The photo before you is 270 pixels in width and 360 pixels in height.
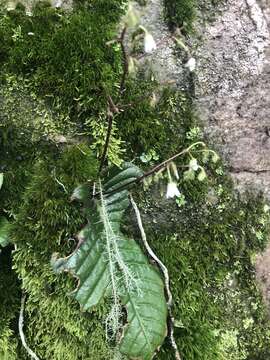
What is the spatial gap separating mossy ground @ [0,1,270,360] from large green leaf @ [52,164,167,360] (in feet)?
0.29

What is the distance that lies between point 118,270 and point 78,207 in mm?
284

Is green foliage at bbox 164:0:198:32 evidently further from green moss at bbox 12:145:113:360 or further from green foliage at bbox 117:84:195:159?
green moss at bbox 12:145:113:360

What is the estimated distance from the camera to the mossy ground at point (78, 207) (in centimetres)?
189

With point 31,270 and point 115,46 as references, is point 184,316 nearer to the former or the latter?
point 31,270

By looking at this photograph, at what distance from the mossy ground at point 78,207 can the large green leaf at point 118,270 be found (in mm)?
88

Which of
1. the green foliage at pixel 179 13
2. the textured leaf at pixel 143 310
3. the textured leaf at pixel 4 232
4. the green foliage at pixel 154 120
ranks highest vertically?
the green foliage at pixel 179 13

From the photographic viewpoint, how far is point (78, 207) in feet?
6.17

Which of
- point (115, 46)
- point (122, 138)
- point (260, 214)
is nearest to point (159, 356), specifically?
point (260, 214)

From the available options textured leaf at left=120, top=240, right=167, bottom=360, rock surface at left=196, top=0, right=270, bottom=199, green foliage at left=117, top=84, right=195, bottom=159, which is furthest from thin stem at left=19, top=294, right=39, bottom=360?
rock surface at left=196, top=0, right=270, bottom=199

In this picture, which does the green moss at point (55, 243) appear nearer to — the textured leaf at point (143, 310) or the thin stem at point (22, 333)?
the thin stem at point (22, 333)

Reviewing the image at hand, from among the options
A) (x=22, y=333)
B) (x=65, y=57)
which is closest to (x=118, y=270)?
(x=22, y=333)

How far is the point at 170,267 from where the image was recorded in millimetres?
1965

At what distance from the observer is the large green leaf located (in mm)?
1761

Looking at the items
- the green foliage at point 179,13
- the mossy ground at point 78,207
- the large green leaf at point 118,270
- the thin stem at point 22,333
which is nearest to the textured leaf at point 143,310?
the large green leaf at point 118,270
